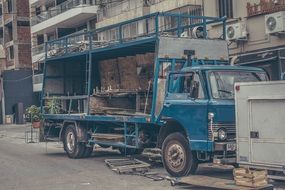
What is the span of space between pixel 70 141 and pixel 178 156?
6629 mm

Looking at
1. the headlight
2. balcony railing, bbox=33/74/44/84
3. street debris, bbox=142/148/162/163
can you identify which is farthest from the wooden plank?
balcony railing, bbox=33/74/44/84

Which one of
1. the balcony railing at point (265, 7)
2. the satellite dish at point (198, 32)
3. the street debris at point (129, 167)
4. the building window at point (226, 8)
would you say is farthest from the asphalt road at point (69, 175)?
the building window at point (226, 8)

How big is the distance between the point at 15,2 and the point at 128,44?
47769mm

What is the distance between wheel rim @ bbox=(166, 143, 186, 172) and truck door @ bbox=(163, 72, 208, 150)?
48cm

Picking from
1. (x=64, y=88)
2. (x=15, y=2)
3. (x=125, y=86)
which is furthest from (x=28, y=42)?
(x=125, y=86)

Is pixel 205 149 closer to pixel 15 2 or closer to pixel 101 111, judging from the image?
pixel 101 111

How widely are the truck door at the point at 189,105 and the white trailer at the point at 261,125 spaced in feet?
3.66

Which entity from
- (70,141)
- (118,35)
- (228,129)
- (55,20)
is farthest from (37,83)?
(228,129)

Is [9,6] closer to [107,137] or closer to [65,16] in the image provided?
[65,16]

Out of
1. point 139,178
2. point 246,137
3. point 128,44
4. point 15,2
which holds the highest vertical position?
point 15,2

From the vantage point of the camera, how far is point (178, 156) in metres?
12.0

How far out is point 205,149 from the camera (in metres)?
11.3

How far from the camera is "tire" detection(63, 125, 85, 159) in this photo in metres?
17.4

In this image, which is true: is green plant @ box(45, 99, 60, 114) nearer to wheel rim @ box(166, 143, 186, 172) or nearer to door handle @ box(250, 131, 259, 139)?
wheel rim @ box(166, 143, 186, 172)
